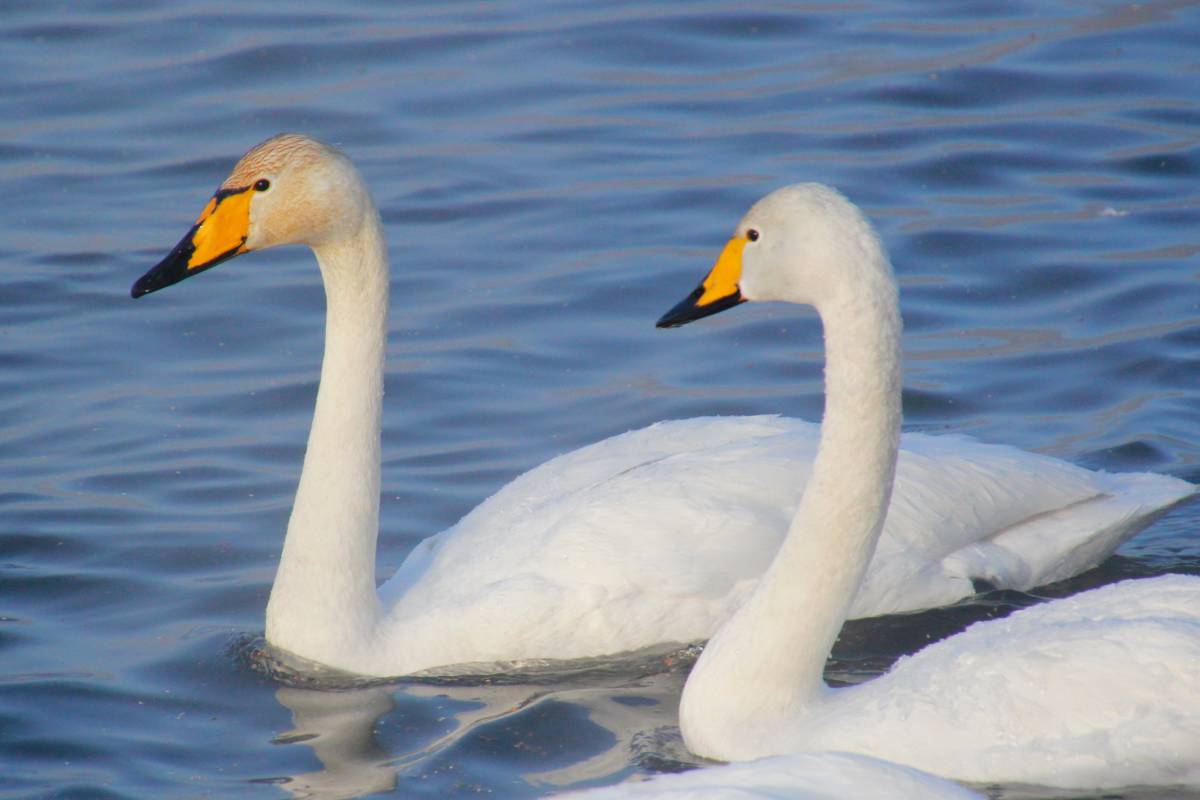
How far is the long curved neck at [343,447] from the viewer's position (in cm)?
687

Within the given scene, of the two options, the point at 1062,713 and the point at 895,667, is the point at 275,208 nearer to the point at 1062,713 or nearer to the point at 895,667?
the point at 895,667

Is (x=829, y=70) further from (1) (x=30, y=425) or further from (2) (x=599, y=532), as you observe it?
(2) (x=599, y=532)

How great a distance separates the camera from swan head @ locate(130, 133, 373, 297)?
22.4ft

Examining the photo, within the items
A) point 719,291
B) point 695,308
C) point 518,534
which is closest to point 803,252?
point 719,291

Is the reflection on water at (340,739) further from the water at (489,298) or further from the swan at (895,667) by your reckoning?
the swan at (895,667)

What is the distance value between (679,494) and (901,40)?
767cm

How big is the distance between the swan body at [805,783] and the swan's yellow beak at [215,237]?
11.0 feet

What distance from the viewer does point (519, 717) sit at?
253 inches

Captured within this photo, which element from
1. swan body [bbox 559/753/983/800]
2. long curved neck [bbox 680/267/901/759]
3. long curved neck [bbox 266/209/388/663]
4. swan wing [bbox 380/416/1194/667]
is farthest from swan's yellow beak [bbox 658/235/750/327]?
swan body [bbox 559/753/983/800]

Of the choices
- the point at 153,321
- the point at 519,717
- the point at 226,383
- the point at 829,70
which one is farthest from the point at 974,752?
the point at 829,70

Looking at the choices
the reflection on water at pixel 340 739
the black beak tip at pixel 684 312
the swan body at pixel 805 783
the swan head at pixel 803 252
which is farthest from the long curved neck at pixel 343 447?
the swan body at pixel 805 783

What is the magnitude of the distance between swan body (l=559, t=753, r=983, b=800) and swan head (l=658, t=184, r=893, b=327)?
1.88 meters

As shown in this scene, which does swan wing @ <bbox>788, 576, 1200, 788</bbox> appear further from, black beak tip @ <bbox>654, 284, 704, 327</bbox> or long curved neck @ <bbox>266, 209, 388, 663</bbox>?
long curved neck @ <bbox>266, 209, 388, 663</bbox>

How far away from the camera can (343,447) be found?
272 inches
